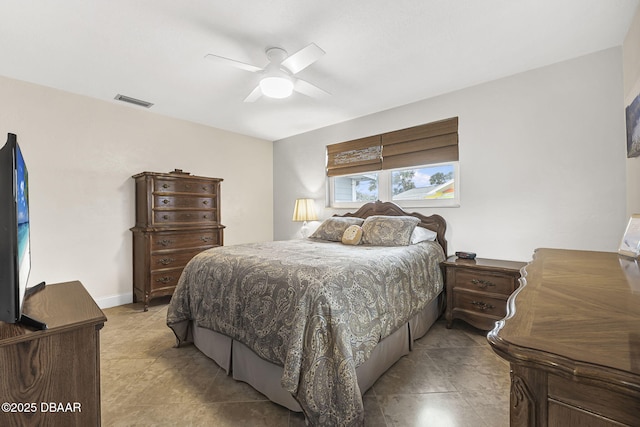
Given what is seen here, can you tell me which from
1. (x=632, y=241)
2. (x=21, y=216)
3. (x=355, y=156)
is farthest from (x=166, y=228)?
(x=632, y=241)

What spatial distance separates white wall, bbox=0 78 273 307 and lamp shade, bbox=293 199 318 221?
57.3 inches

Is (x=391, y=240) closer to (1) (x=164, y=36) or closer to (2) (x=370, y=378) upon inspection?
(2) (x=370, y=378)

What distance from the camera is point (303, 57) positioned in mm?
1930

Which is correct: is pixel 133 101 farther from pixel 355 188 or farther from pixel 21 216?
pixel 355 188

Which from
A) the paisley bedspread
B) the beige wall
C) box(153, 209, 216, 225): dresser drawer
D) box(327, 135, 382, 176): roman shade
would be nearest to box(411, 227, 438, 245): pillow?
the paisley bedspread

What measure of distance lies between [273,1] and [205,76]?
4.07 ft

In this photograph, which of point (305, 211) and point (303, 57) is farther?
point (305, 211)

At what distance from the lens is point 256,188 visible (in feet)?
15.6

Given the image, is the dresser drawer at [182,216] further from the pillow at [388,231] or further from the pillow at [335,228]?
the pillow at [388,231]

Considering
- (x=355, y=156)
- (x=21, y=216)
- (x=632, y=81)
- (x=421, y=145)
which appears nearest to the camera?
(x=21, y=216)

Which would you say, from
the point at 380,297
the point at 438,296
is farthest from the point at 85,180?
the point at 438,296

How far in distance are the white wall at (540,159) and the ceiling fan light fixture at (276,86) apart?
69.2 inches

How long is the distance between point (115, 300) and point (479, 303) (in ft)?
13.3

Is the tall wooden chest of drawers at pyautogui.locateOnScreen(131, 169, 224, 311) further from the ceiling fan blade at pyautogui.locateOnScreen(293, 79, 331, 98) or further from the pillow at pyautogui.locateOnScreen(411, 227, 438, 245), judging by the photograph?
the pillow at pyautogui.locateOnScreen(411, 227, 438, 245)
